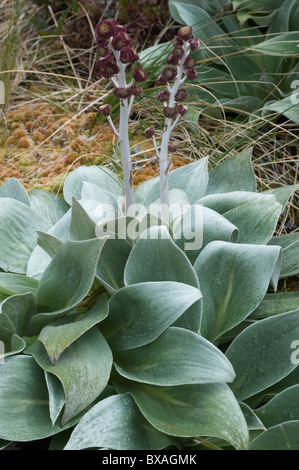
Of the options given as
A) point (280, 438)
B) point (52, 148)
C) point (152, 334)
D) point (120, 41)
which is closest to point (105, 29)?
point (120, 41)

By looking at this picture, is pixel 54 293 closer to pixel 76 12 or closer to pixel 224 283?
pixel 224 283

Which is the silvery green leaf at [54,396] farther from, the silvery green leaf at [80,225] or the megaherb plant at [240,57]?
the megaherb plant at [240,57]

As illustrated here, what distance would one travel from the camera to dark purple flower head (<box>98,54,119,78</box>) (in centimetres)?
121

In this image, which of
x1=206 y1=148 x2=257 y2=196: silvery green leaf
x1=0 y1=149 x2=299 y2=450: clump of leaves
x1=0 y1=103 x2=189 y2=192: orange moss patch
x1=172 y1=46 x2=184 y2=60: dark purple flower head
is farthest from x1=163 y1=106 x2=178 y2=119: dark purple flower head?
x1=0 y1=103 x2=189 y2=192: orange moss patch

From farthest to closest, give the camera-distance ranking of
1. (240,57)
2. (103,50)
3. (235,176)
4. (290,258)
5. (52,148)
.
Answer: (240,57) < (52,148) < (235,176) < (290,258) < (103,50)

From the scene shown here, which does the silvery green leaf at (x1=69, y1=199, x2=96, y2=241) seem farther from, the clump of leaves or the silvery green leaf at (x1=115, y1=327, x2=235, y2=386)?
the silvery green leaf at (x1=115, y1=327, x2=235, y2=386)

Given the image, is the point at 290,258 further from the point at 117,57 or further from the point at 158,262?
the point at 117,57

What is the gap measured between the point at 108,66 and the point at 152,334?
549mm

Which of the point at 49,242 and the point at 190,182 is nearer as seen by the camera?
the point at 49,242

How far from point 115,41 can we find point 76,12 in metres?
1.65

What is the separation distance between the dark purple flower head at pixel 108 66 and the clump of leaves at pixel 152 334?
0.91 feet

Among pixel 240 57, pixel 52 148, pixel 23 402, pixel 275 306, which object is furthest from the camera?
pixel 240 57

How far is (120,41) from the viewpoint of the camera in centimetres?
118

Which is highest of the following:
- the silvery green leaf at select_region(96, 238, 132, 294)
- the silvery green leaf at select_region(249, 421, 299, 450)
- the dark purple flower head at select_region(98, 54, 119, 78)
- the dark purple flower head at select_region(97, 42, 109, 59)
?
the dark purple flower head at select_region(97, 42, 109, 59)
